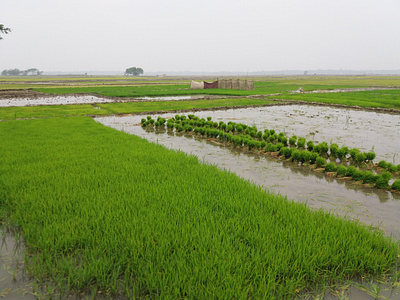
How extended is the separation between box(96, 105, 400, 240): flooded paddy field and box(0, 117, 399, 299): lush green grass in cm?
88

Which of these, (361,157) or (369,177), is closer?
(369,177)

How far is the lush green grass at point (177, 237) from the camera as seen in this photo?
103 inches

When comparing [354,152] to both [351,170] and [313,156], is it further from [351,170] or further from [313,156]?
[351,170]

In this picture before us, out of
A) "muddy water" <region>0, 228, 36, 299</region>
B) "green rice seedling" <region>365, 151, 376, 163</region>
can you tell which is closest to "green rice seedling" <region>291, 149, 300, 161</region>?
"green rice seedling" <region>365, 151, 376, 163</region>

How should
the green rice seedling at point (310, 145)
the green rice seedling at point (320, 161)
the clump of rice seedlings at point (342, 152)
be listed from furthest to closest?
the green rice seedling at point (310, 145) → the clump of rice seedlings at point (342, 152) → the green rice seedling at point (320, 161)

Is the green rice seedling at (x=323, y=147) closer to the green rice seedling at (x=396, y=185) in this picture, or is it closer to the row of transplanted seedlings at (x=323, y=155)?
the row of transplanted seedlings at (x=323, y=155)

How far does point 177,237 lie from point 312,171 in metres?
4.46

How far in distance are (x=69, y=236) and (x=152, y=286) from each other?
1353 mm

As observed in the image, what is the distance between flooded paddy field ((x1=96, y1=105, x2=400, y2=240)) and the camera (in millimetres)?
4577

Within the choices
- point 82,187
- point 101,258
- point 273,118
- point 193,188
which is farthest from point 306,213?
point 273,118

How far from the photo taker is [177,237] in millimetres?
3160

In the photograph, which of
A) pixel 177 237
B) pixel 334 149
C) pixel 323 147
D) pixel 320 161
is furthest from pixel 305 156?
pixel 177 237

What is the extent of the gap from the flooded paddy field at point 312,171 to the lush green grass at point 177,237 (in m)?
0.88

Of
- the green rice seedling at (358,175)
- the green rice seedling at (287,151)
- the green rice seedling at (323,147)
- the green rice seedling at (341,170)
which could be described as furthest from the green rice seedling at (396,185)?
the green rice seedling at (287,151)
